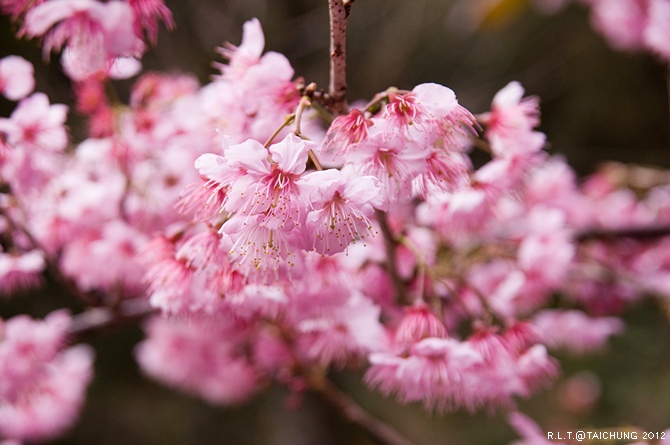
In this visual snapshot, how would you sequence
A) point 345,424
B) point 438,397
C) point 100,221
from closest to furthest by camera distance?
point 438,397 → point 100,221 → point 345,424

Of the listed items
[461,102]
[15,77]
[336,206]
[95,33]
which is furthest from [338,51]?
[461,102]

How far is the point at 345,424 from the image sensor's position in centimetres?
329

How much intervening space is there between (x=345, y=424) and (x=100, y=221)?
249 cm

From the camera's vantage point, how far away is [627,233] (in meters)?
1.49

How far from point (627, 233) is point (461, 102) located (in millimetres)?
1439

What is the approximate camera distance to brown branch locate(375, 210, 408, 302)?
86 centimetres

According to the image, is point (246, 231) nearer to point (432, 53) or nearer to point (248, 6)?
point (248, 6)

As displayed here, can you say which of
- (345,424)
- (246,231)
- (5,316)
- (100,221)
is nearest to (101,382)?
(5,316)

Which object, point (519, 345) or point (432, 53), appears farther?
point (432, 53)

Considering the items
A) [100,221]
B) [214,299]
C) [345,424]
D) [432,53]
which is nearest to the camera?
[214,299]

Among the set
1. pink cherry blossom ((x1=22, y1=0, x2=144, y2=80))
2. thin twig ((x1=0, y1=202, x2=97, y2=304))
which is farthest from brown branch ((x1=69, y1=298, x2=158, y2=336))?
pink cherry blossom ((x1=22, y1=0, x2=144, y2=80))

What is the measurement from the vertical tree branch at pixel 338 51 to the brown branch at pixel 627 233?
0.96 meters

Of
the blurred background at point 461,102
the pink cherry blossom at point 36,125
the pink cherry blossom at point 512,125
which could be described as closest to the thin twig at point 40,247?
A: the pink cherry blossom at point 36,125

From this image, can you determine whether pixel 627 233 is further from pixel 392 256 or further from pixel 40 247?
pixel 40 247
